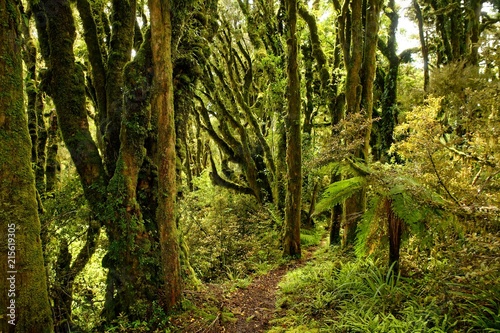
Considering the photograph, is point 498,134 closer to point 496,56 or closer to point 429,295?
point 496,56

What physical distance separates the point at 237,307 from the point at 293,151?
16.7 ft

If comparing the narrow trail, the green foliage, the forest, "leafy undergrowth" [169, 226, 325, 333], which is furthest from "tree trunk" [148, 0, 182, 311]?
the green foliage

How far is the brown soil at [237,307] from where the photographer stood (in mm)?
5113

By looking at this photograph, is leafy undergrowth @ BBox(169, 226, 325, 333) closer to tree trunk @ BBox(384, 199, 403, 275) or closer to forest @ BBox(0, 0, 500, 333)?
forest @ BBox(0, 0, 500, 333)

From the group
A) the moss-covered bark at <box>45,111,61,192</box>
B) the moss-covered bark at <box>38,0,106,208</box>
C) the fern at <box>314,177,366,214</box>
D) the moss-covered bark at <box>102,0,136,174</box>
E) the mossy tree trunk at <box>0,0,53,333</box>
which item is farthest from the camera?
the moss-covered bark at <box>45,111,61,192</box>

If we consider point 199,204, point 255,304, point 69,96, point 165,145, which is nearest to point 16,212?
point 165,145

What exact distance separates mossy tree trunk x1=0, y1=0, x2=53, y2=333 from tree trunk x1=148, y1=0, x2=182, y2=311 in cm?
180

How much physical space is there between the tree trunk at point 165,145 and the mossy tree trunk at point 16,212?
180 cm

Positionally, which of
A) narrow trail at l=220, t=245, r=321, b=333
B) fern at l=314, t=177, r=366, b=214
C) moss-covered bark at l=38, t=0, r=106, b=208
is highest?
moss-covered bark at l=38, t=0, r=106, b=208

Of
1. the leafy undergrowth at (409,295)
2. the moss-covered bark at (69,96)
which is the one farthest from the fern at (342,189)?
the moss-covered bark at (69,96)

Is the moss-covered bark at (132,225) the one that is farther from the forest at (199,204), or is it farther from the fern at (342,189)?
the fern at (342,189)

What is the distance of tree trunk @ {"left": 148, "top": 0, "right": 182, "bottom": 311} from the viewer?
17.6 ft

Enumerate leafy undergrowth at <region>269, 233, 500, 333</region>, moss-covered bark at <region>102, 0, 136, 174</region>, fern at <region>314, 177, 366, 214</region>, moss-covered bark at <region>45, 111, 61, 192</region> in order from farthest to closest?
1. moss-covered bark at <region>45, 111, 61, 192</region>
2. moss-covered bark at <region>102, 0, 136, 174</region>
3. fern at <region>314, 177, 366, 214</region>
4. leafy undergrowth at <region>269, 233, 500, 333</region>

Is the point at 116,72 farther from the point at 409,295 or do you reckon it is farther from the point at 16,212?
the point at 409,295
